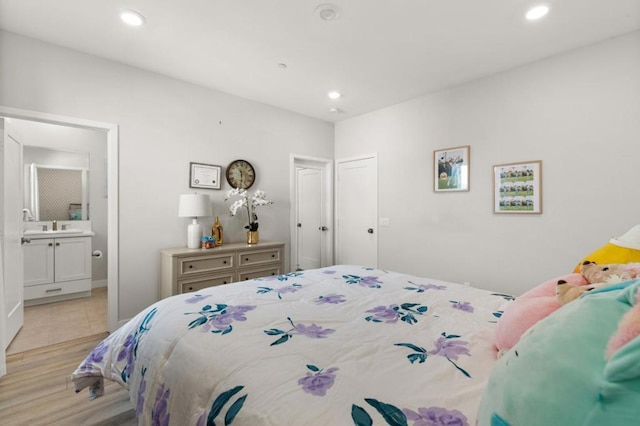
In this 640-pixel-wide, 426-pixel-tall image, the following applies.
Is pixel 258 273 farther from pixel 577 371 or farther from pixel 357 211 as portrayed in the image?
pixel 577 371

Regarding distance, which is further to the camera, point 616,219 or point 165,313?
point 616,219

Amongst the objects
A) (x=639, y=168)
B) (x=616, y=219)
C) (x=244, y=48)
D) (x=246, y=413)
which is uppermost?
(x=244, y=48)

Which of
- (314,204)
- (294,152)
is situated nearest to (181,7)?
(294,152)

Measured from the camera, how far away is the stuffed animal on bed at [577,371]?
0.39m

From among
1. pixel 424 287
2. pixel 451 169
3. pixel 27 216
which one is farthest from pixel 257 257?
pixel 27 216

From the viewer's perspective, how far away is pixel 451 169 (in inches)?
133

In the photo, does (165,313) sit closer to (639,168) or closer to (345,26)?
(345,26)

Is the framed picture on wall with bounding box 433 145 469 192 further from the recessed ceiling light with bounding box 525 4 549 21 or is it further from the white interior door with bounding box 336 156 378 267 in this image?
the recessed ceiling light with bounding box 525 4 549 21

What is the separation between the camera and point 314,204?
4961 millimetres

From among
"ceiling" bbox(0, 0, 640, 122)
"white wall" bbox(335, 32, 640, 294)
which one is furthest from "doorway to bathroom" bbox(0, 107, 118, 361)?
"white wall" bbox(335, 32, 640, 294)

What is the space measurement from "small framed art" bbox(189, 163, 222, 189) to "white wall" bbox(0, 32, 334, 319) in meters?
0.06

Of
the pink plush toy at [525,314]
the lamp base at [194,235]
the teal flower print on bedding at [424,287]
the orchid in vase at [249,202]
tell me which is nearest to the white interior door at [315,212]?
the orchid in vase at [249,202]

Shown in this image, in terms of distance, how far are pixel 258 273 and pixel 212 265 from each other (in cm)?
57

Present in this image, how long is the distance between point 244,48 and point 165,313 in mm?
2297
